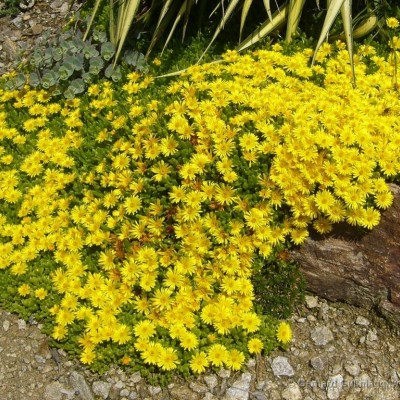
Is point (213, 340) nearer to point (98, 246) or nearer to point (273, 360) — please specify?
point (273, 360)

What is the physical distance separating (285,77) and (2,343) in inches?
103

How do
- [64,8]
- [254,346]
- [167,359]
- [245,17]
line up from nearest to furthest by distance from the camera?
[167,359]
[254,346]
[245,17]
[64,8]

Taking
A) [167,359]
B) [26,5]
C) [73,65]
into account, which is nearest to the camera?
[167,359]

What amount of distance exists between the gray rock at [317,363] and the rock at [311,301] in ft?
1.16

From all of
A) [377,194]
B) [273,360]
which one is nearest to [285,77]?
[377,194]

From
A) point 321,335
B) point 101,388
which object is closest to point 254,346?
point 321,335

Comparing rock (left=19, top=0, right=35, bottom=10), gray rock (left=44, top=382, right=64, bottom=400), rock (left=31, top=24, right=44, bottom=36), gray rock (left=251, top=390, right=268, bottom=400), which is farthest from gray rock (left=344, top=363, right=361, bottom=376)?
rock (left=19, top=0, right=35, bottom=10)

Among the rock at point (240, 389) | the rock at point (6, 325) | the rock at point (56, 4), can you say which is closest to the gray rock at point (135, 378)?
the rock at point (240, 389)

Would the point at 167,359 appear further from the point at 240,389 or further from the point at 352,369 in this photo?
the point at 352,369

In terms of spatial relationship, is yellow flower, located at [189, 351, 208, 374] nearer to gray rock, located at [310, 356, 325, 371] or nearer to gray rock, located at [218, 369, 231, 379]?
gray rock, located at [218, 369, 231, 379]

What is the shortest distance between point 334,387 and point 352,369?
164mm

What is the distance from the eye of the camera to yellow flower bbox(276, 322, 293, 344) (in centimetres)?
346

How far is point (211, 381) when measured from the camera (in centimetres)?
337

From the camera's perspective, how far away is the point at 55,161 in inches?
163
